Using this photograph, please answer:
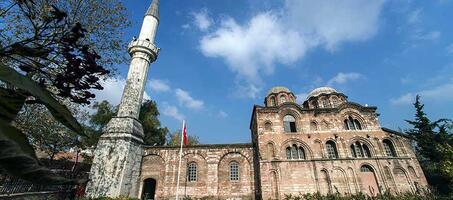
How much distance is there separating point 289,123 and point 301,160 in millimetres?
3870

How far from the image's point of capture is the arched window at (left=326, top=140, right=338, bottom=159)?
20.4 meters

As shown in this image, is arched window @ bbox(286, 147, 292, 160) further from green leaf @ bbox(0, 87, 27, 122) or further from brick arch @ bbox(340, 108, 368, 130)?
green leaf @ bbox(0, 87, 27, 122)

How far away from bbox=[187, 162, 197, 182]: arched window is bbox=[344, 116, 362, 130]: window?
14.7 m

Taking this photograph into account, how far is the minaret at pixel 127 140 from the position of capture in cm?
1571

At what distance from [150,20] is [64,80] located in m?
22.1

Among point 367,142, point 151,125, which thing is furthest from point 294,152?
point 151,125

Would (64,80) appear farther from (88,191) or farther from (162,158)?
(162,158)

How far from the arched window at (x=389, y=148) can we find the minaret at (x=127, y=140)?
2182 cm

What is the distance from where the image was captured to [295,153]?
67.6 feet

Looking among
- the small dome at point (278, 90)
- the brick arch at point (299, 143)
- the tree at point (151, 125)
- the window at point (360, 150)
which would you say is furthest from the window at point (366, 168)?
the tree at point (151, 125)

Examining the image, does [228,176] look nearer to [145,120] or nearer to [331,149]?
[331,149]

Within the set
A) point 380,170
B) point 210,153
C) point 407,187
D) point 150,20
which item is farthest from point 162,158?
point 407,187

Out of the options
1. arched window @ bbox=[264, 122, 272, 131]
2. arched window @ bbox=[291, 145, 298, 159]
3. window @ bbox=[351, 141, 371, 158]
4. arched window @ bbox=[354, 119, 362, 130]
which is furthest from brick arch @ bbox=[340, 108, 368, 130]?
arched window @ bbox=[264, 122, 272, 131]

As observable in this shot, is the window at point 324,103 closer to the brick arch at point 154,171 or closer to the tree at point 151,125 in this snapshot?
the brick arch at point 154,171
